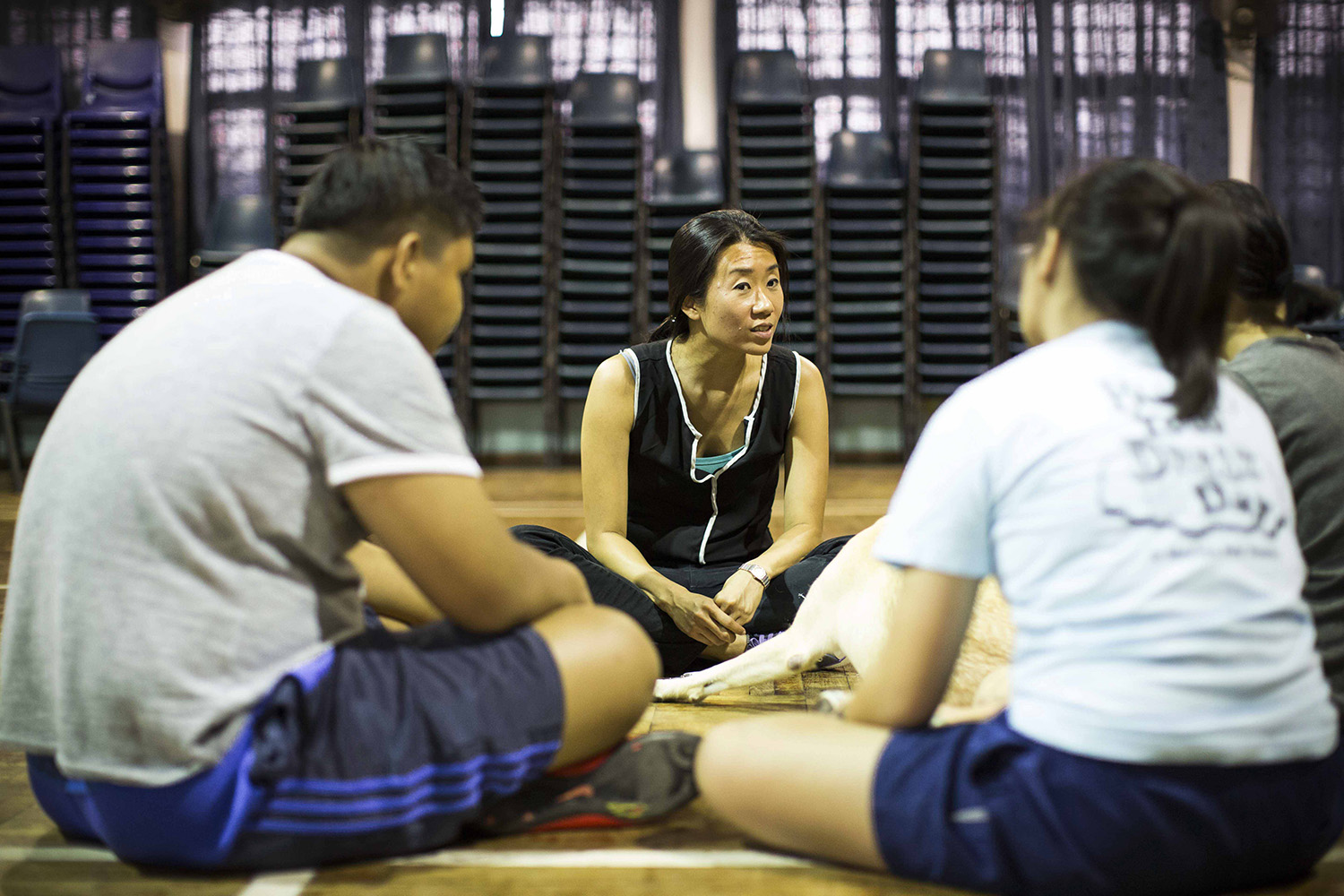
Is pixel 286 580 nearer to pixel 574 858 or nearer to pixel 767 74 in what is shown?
pixel 574 858

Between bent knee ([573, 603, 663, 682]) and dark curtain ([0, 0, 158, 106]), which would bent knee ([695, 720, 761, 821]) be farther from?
dark curtain ([0, 0, 158, 106])

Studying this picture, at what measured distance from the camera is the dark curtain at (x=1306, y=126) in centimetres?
762

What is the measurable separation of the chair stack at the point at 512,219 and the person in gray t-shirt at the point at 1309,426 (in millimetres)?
6074

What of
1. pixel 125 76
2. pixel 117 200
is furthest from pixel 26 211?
pixel 125 76

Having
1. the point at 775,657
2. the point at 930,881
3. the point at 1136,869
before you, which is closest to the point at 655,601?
the point at 775,657

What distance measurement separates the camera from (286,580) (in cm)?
133

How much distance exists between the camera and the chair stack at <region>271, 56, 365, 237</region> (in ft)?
24.5

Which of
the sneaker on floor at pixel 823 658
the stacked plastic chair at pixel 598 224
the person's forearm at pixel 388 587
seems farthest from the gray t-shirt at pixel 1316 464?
the stacked plastic chair at pixel 598 224

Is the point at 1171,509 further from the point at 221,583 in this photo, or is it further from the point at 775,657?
the point at 775,657

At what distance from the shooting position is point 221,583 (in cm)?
128

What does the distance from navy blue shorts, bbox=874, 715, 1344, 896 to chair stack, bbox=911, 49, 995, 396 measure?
20.8 feet

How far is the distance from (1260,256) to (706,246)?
1.21m

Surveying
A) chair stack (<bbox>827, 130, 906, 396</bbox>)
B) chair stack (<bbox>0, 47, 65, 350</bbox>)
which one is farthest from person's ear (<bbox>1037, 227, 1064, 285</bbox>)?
chair stack (<bbox>0, 47, 65, 350</bbox>)

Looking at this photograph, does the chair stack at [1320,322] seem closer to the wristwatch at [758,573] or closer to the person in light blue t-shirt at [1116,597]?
the wristwatch at [758,573]
